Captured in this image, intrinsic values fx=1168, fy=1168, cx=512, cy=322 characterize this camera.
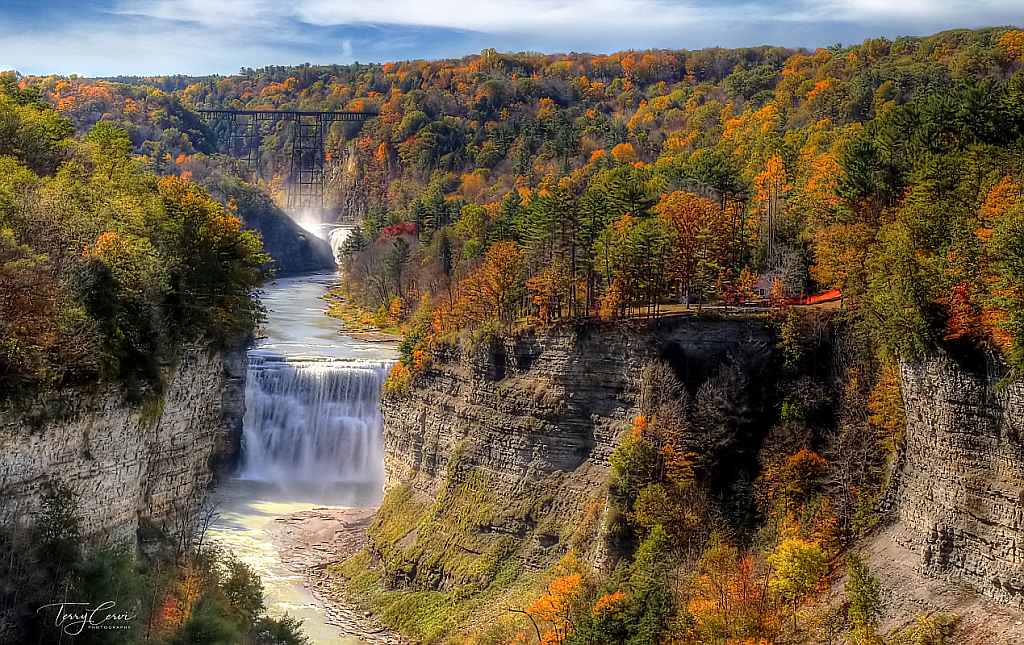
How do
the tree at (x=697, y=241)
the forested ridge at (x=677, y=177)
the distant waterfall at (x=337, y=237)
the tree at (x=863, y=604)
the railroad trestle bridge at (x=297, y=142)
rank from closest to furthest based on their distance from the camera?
1. the tree at (x=863, y=604)
2. the forested ridge at (x=677, y=177)
3. the tree at (x=697, y=241)
4. the distant waterfall at (x=337, y=237)
5. the railroad trestle bridge at (x=297, y=142)

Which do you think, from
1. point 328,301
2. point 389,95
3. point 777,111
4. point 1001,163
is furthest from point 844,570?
point 389,95

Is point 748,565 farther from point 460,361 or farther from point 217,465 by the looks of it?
point 217,465

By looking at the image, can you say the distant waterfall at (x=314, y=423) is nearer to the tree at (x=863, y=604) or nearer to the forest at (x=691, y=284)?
the forest at (x=691, y=284)

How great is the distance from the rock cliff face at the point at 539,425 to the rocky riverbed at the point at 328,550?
2.76m

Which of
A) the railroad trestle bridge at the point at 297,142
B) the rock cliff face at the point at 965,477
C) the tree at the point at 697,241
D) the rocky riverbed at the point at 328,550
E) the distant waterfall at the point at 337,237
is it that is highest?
the railroad trestle bridge at the point at 297,142

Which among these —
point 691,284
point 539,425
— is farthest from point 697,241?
point 539,425

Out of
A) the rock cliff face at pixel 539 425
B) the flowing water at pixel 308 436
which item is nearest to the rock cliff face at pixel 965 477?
the rock cliff face at pixel 539 425

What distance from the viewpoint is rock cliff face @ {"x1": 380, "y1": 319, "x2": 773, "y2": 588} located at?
49.3 metres

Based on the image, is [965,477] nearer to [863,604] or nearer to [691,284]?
[863,604]

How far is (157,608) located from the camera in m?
32.3

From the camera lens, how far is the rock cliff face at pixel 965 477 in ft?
119

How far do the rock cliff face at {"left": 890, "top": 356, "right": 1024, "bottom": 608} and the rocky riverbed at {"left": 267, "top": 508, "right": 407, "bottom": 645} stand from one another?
71.9ft

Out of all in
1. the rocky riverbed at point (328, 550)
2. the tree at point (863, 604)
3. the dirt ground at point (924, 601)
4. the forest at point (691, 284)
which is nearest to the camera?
the forest at point (691, 284)

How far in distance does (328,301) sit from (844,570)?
7515 cm
